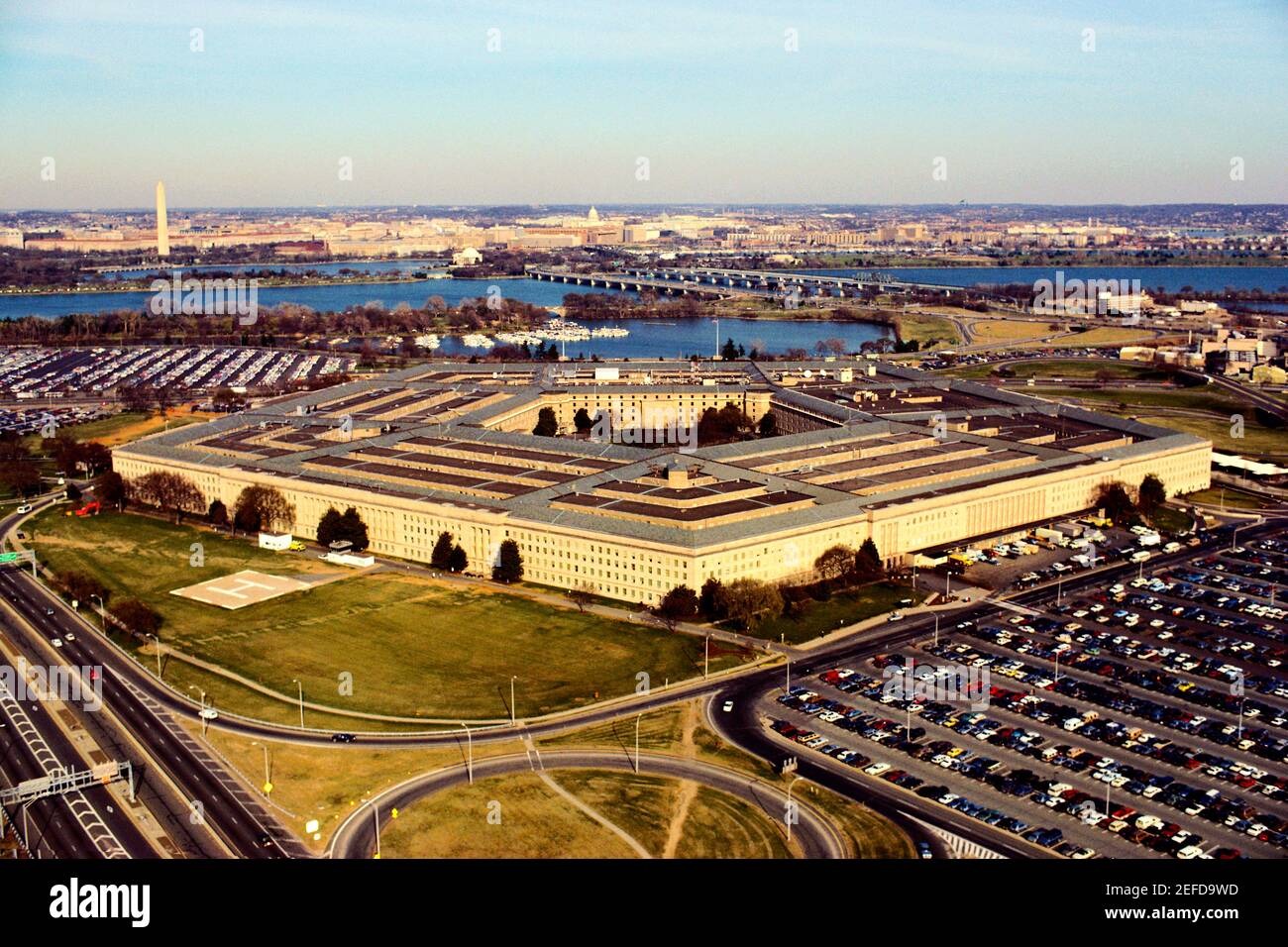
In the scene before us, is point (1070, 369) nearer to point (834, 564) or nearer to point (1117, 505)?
point (1117, 505)

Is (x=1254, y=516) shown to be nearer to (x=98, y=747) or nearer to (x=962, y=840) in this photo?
(x=962, y=840)

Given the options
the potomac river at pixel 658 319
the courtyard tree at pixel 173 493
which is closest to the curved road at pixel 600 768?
the courtyard tree at pixel 173 493

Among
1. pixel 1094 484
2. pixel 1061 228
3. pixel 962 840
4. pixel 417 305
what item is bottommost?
pixel 962 840

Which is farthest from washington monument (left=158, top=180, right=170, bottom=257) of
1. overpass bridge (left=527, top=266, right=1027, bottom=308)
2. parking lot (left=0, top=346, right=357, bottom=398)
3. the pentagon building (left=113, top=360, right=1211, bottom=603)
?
the pentagon building (left=113, top=360, right=1211, bottom=603)

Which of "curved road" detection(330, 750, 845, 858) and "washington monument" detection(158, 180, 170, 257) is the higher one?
"washington monument" detection(158, 180, 170, 257)

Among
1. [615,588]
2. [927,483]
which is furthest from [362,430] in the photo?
[927,483]

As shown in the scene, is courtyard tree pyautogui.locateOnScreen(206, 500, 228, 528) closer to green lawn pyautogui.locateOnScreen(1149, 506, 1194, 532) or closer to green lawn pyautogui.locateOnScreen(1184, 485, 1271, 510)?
green lawn pyautogui.locateOnScreen(1149, 506, 1194, 532)
